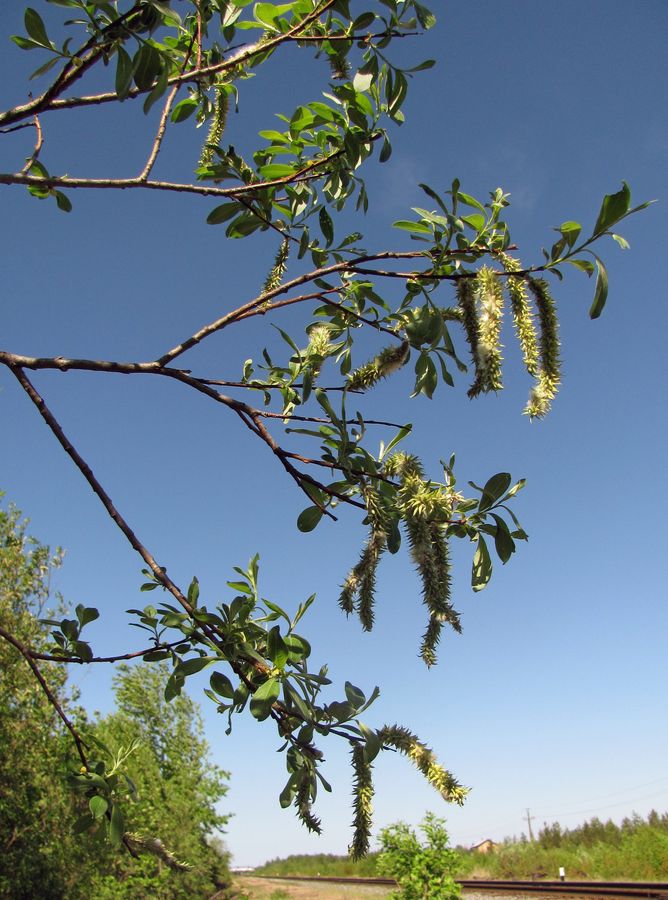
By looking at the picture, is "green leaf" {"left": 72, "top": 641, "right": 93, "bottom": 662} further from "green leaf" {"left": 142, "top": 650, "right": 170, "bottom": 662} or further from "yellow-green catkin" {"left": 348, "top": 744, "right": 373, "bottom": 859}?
"yellow-green catkin" {"left": 348, "top": 744, "right": 373, "bottom": 859}

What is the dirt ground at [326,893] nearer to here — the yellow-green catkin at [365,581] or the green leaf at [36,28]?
the yellow-green catkin at [365,581]

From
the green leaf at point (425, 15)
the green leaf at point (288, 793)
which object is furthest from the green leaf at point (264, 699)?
the green leaf at point (425, 15)

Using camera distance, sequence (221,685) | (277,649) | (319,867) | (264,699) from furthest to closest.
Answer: (319,867) < (221,685) < (277,649) < (264,699)

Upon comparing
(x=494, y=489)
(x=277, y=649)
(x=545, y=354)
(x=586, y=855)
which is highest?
(x=545, y=354)

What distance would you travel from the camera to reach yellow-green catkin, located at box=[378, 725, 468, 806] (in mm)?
1381

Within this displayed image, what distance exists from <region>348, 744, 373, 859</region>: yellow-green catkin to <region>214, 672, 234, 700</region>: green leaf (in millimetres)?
339

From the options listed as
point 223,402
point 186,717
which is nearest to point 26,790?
point 186,717

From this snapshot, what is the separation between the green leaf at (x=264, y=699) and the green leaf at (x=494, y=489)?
605 mm

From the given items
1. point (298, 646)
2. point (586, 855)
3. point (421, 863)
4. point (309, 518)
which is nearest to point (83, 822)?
point (298, 646)

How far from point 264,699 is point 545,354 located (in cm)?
96

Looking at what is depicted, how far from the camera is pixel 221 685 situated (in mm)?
1553

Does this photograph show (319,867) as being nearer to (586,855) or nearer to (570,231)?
(586,855)

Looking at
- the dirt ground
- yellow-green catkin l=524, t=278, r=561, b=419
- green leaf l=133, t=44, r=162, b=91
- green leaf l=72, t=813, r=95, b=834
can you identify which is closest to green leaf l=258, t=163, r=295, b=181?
green leaf l=133, t=44, r=162, b=91

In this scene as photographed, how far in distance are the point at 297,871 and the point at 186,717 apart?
94.2 feet
